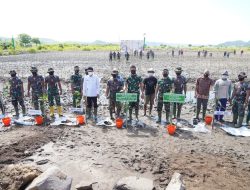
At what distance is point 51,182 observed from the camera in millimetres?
4824

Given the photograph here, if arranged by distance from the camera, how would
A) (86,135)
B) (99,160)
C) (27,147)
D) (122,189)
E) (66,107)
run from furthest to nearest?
(66,107) → (86,135) → (27,147) → (99,160) → (122,189)

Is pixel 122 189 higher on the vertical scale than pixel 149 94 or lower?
lower

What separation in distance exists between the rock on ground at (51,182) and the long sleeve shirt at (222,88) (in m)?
6.41

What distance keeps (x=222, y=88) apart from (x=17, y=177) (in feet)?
23.7

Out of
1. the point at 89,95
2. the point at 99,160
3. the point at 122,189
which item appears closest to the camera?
the point at 122,189

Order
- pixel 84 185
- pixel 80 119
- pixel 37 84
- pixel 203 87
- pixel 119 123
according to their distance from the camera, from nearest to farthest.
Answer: pixel 84 185 < pixel 119 123 < pixel 80 119 < pixel 203 87 < pixel 37 84

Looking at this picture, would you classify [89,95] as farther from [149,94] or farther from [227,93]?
[227,93]

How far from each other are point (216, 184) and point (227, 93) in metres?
4.71

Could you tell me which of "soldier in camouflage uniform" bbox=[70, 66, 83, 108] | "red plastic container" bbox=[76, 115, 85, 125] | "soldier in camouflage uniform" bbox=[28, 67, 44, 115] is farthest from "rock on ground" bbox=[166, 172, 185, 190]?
"soldier in camouflage uniform" bbox=[28, 67, 44, 115]

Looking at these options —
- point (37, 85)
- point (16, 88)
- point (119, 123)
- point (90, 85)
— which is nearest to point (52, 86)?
point (37, 85)

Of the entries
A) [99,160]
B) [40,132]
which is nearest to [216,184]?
[99,160]

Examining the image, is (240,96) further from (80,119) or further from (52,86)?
(52,86)

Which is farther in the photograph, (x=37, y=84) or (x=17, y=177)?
(x=37, y=84)

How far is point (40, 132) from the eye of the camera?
860 cm
